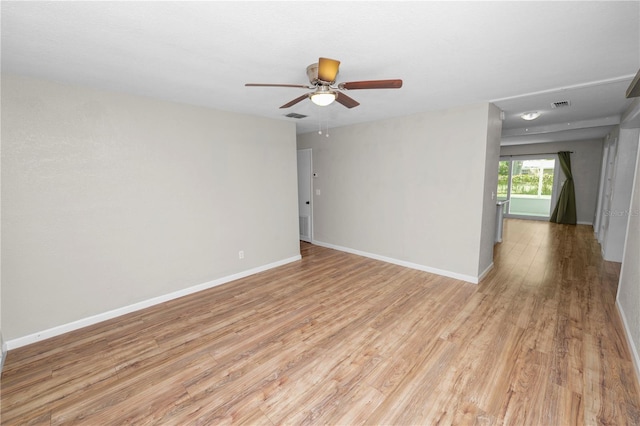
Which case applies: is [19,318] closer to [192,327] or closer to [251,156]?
[192,327]

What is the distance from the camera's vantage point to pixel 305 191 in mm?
6004

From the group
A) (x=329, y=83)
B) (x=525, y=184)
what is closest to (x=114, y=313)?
(x=329, y=83)

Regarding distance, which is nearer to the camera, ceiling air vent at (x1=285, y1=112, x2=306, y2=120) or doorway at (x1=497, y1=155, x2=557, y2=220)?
ceiling air vent at (x1=285, y1=112, x2=306, y2=120)

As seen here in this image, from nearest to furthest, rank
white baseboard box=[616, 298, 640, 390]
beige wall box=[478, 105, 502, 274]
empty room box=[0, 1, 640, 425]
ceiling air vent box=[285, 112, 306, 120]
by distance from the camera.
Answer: empty room box=[0, 1, 640, 425] < white baseboard box=[616, 298, 640, 390] < beige wall box=[478, 105, 502, 274] < ceiling air vent box=[285, 112, 306, 120]

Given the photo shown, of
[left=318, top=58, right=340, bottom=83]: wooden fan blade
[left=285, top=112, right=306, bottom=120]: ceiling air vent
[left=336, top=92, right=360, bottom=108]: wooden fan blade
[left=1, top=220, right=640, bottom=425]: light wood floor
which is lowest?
[left=1, top=220, right=640, bottom=425]: light wood floor

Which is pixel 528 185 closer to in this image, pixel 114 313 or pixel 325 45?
pixel 325 45

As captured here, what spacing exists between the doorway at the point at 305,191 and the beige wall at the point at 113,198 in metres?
1.74

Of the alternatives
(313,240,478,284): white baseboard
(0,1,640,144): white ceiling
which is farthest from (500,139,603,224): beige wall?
(313,240,478,284): white baseboard

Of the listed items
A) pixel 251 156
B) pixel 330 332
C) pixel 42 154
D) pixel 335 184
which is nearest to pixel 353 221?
pixel 335 184

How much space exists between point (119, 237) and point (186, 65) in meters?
2.01

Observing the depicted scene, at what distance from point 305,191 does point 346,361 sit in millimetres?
4217

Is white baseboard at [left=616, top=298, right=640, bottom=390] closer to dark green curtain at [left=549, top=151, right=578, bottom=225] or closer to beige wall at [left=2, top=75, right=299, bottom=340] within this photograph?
beige wall at [left=2, top=75, right=299, bottom=340]

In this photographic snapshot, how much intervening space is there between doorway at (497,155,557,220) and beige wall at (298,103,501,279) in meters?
6.02

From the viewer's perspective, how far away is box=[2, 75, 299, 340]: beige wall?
2.40 metres
